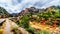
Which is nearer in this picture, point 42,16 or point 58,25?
point 58,25

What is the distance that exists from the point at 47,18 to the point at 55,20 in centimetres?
220

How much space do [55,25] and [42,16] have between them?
682 cm

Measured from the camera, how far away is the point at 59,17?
3412 centimetres

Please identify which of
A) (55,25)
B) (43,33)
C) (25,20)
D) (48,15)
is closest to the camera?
(43,33)

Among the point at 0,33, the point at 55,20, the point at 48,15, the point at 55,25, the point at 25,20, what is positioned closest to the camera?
the point at 0,33

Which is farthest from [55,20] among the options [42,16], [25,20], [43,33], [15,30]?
[15,30]

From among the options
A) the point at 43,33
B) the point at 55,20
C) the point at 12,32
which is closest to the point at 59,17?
the point at 55,20

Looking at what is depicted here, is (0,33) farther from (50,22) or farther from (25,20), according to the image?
(50,22)

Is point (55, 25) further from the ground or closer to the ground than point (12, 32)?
closer to the ground

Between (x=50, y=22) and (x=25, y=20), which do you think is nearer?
(x=25, y=20)

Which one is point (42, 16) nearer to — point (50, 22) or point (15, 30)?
point (50, 22)

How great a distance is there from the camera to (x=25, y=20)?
27.6 meters

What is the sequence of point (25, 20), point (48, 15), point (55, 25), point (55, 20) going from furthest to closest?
point (48, 15)
point (55, 20)
point (55, 25)
point (25, 20)

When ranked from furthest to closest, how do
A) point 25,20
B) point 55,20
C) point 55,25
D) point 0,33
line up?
point 55,20 < point 55,25 < point 25,20 < point 0,33
